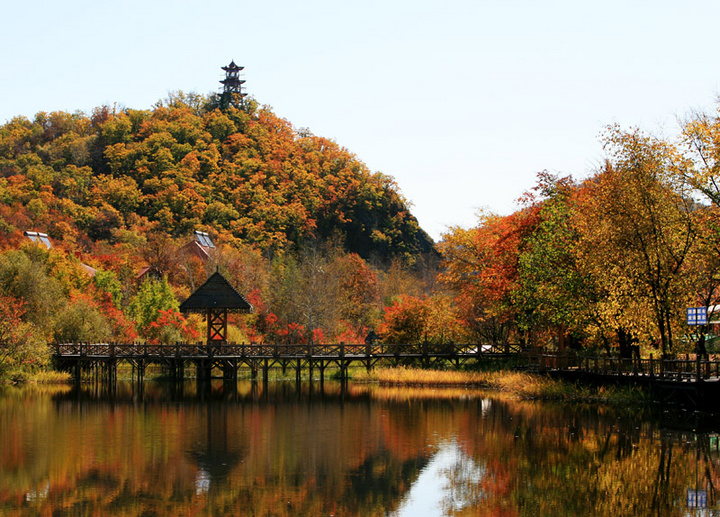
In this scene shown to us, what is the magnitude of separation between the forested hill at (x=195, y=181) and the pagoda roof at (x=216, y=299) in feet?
137

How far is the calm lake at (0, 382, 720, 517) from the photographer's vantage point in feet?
55.3

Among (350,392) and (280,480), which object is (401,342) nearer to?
(350,392)

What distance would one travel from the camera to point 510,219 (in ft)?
147

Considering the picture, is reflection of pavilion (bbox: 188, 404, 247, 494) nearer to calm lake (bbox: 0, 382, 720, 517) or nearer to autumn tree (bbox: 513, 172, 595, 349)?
calm lake (bbox: 0, 382, 720, 517)

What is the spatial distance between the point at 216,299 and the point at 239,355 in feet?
12.1

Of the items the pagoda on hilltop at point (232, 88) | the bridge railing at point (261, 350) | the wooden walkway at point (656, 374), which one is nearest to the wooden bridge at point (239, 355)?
the bridge railing at point (261, 350)

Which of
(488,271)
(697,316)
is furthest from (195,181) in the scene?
(697,316)

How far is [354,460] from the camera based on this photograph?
21734mm

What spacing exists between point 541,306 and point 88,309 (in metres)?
28.6

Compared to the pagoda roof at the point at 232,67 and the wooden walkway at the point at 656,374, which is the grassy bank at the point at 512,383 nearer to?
the wooden walkway at the point at 656,374

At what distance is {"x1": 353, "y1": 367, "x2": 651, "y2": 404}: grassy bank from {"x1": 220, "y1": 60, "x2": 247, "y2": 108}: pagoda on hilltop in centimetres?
8947

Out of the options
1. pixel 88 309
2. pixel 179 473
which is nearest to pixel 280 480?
pixel 179 473

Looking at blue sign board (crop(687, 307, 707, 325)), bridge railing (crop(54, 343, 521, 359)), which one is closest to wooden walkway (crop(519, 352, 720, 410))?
blue sign board (crop(687, 307, 707, 325))

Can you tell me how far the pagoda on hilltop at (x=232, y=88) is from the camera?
129000mm
